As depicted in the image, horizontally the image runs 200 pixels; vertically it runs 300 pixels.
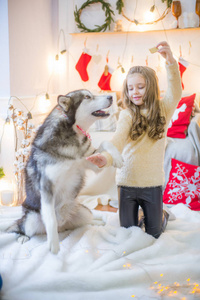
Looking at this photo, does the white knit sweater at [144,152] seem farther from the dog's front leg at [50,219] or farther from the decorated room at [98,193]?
the dog's front leg at [50,219]

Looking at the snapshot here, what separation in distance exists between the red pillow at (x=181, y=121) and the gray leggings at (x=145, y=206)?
1.45m

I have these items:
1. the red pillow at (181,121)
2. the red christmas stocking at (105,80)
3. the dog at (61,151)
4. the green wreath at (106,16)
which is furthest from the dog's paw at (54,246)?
the green wreath at (106,16)

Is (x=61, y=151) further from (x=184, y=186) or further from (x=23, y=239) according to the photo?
(x=184, y=186)

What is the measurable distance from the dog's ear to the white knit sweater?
0.33 m

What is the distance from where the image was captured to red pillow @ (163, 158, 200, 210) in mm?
2582

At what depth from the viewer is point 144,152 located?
1760 millimetres

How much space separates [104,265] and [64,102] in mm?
828

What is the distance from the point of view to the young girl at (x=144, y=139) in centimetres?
171

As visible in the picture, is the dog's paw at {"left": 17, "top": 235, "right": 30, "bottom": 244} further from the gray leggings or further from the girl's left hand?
the girl's left hand

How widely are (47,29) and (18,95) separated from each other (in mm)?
1348

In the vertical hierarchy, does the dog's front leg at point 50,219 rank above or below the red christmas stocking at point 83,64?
below

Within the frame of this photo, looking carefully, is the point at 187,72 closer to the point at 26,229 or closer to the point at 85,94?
the point at 85,94

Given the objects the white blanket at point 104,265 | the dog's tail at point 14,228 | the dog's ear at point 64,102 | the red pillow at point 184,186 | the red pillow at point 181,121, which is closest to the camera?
the white blanket at point 104,265

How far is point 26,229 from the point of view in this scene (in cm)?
180
